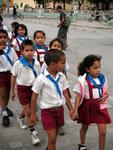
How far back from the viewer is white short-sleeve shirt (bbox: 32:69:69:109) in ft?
15.6

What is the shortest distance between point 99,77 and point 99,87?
141 mm

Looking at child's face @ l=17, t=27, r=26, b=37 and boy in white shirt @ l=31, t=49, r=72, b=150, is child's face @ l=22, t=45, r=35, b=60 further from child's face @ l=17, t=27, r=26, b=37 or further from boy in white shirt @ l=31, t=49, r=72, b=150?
child's face @ l=17, t=27, r=26, b=37

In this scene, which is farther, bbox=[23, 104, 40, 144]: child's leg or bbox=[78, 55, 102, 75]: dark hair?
bbox=[23, 104, 40, 144]: child's leg

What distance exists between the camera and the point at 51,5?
4070 inches

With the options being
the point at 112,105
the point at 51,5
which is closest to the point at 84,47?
the point at 112,105

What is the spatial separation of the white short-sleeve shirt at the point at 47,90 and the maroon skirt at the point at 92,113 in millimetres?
262

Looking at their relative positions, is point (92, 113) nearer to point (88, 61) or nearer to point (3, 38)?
point (88, 61)

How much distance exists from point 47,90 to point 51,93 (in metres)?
0.06

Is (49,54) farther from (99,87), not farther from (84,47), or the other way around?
(84,47)

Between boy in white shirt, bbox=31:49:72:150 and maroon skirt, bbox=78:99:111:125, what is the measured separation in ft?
0.70

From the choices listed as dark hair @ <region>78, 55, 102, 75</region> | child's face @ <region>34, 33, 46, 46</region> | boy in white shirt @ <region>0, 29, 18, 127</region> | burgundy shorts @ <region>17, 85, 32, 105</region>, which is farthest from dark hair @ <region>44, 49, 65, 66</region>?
boy in white shirt @ <region>0, 29, 18, 127</region>

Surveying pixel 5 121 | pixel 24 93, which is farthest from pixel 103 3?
pixel 24 93

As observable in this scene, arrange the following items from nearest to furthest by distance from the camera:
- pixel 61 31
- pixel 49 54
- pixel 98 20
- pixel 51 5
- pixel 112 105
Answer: pixel 49 54 → pixel 112 105 → pixel 61 31 → pixel 98 20 → pixel 51 5

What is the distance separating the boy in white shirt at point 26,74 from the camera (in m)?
5.58
